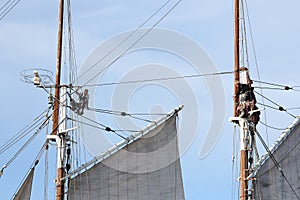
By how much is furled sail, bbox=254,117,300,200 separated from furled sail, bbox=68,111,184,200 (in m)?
4.69

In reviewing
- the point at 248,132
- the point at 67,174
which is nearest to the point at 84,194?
the point at 67,174

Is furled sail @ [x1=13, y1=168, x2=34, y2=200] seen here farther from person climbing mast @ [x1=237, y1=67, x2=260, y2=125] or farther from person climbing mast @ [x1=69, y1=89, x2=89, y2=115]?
person climbing mast @ [x1=237, y1=67, x2=260, y2=125]

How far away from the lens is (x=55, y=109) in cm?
7138

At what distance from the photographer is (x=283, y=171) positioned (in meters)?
70.6

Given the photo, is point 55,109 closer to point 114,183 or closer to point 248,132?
point 114,183

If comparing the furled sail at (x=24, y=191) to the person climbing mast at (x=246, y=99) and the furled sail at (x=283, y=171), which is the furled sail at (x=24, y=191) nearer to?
the person climbing mast at (x=246, y=99)

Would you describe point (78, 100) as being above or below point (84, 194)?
above

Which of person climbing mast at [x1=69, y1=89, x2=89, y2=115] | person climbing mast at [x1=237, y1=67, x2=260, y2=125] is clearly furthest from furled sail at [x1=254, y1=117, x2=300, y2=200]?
Result: person climbing mast at [x1=69, y1=89, x2=89, y2=115]

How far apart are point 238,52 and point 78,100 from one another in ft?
29.5

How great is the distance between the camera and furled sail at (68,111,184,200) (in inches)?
2744

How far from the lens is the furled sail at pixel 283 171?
6912 cm

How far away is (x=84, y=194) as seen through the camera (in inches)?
2741

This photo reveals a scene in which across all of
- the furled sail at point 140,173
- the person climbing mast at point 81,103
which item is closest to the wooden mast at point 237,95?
the furled sail at point 140,173

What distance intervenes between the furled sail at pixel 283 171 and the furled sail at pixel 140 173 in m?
4.69
